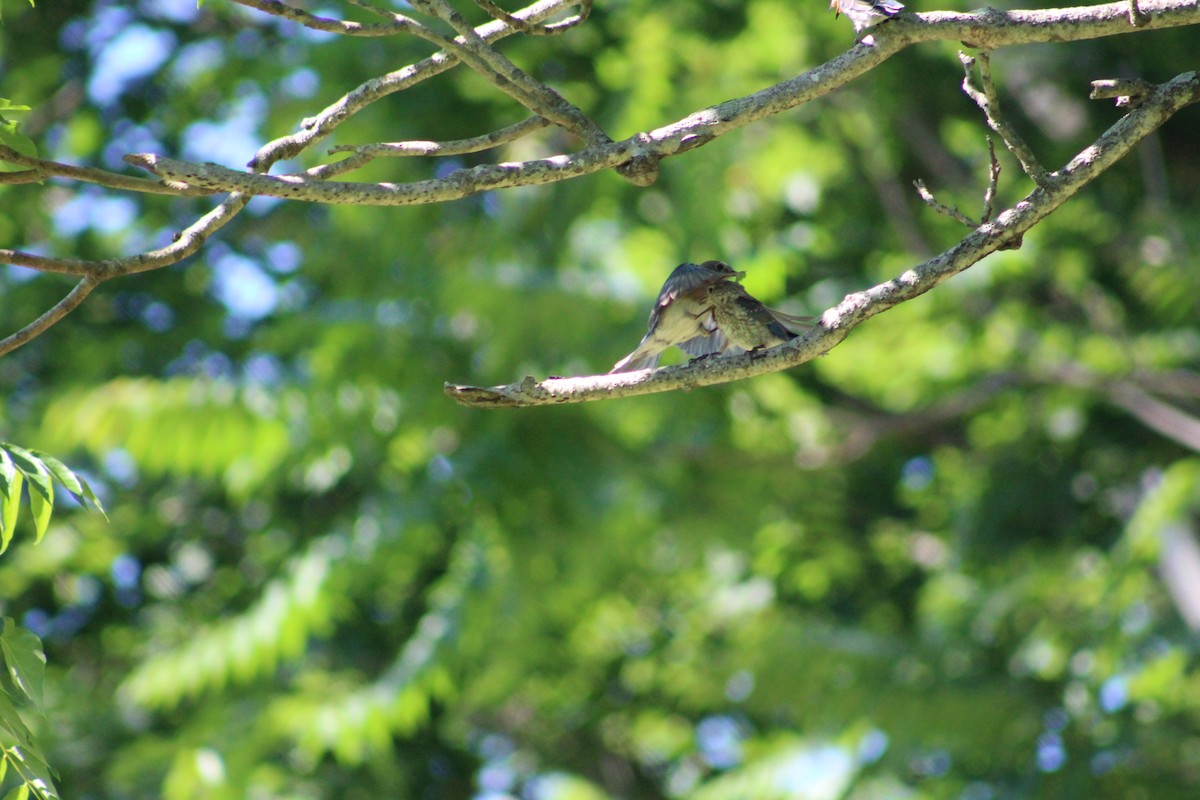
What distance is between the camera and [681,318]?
3.19 meters

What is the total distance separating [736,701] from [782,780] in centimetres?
132

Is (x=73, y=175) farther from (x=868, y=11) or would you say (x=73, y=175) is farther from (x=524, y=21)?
(x=868, y=11)

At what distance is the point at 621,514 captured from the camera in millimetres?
7641

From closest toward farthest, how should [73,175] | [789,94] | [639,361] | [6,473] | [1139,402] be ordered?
[73,175], [789,94], [6,473], [639,361], [1139,402]

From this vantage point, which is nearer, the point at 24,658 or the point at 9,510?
the point at 24,658

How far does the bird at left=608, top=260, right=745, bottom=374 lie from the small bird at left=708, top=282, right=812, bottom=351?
32mm

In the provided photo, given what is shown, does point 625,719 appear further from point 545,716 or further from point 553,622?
point 553,622

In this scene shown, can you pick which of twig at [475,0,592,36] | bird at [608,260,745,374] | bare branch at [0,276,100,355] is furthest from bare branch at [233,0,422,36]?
bird at [608,260,745,374]

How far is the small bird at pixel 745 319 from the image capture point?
10.1 ft

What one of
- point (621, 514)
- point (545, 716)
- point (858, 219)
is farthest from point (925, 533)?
point (621, 514)

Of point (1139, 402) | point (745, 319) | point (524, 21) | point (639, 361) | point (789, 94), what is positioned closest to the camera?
point (789, 94)

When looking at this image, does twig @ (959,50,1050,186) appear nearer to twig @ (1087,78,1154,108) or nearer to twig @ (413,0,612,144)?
twig @ (1087,78,1154,108)

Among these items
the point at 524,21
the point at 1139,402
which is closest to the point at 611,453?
the point at 1139,402

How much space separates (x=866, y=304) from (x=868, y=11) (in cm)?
57
